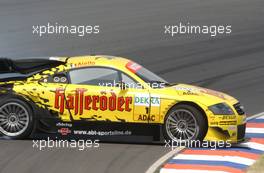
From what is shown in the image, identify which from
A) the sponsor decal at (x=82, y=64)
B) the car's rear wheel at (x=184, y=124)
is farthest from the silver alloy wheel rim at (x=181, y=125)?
the sponsor decal at (x=82, y=64)

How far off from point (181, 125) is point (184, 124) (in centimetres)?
5

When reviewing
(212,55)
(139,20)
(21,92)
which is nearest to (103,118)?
(21,92)

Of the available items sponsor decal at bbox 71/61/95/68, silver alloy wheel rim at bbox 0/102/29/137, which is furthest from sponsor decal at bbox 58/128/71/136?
sponsor decal at bbox 71/61/95/68

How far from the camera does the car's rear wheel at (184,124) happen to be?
14125 millimetres

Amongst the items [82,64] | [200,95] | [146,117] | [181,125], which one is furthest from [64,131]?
[200,95]

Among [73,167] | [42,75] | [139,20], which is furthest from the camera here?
[139,20]

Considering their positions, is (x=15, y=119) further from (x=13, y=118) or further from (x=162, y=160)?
(x=162, y=160)

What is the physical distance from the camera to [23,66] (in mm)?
15281

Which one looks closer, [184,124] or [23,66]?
[184,124]

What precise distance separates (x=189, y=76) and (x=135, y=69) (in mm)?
5873

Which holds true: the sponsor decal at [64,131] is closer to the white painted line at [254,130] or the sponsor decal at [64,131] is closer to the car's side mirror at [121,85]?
the car's side mirror at [121,85]

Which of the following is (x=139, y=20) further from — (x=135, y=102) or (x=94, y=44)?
(x=135, y=102)

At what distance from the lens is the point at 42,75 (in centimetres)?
1476

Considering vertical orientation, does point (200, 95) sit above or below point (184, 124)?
above
